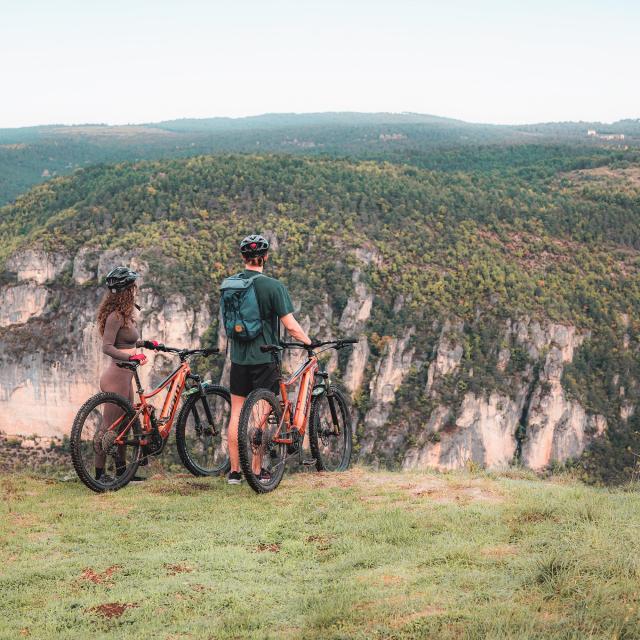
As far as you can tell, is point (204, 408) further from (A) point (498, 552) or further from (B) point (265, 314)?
(A) point (498, 552)

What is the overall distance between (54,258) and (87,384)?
50.9 feet

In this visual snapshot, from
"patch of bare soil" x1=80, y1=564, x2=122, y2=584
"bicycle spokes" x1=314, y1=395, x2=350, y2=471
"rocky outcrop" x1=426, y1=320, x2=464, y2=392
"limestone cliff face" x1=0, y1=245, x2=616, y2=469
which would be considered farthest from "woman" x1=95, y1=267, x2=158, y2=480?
"rocky outcrop" x1=426, y1=320, x2=464, y2=392

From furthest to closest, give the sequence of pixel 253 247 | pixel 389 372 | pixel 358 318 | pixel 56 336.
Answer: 1. pixel 358 318
2. pixel 389 372
3. pixel 56 336
4. pixel 253 247

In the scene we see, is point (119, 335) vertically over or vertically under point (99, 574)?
over

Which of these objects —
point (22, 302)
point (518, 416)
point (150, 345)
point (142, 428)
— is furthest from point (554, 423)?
point (150, 345)

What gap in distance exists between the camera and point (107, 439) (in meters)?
9.05

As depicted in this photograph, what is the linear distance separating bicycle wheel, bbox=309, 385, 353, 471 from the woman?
91.4 inches

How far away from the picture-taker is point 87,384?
69.1 metres

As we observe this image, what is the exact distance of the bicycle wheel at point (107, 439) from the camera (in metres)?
8.81

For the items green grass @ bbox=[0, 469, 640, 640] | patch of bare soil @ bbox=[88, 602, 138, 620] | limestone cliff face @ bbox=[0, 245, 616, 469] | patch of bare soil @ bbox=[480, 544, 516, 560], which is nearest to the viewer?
green grass @ bbox=[0, 469, 640, 640]

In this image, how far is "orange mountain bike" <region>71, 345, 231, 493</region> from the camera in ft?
29.7

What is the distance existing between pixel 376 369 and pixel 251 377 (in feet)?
227

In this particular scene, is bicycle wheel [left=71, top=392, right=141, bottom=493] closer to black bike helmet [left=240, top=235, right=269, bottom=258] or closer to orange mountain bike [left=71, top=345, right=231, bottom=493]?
orange mountain bike [left=71, top=345, right=231, bottom=493]

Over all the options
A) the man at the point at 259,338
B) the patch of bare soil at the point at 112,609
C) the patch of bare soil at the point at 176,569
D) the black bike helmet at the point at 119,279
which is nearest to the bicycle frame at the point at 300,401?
the man at the point at 259,338
